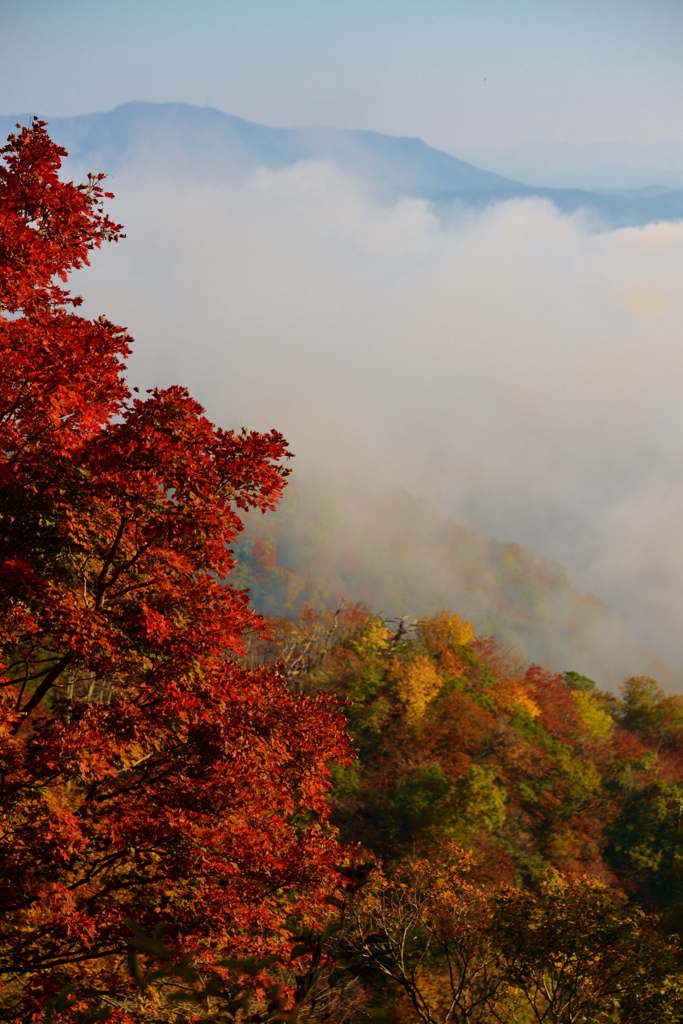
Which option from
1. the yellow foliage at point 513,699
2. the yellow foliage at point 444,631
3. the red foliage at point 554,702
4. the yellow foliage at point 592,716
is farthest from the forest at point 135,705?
the yellow foliage at point 592,716

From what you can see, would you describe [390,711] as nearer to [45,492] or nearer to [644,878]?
[644,878]

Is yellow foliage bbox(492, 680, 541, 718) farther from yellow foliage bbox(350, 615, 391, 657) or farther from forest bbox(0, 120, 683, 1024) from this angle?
forest bbox(0, 120, 683, 1024)

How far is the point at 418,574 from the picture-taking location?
150750 mm

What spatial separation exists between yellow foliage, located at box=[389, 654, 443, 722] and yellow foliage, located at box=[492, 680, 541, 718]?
11.2 feet

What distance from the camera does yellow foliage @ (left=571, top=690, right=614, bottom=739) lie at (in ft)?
125

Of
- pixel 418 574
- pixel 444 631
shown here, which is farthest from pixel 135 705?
pixel 418 574

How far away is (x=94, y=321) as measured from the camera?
19.0 ft

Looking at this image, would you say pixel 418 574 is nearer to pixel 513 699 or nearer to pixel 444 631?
pixel 444 631

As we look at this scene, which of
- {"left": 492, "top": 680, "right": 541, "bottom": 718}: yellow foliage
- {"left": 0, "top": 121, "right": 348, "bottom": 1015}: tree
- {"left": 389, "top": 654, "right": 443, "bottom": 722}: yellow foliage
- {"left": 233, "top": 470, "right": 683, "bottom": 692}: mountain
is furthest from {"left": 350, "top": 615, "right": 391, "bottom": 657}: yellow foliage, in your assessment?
{"left": 233, "top": 470, "right": 683, "bottom": 692}: mountain

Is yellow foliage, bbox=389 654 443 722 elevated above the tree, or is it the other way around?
yellow foliage, bbox=389 654 443 722

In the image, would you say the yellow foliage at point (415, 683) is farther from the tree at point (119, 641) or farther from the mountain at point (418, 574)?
the mountain at point (418, 574)

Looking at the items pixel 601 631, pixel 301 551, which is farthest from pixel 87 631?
pixel 601 631

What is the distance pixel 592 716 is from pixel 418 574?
361 feet

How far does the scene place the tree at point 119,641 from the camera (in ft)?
15.8
